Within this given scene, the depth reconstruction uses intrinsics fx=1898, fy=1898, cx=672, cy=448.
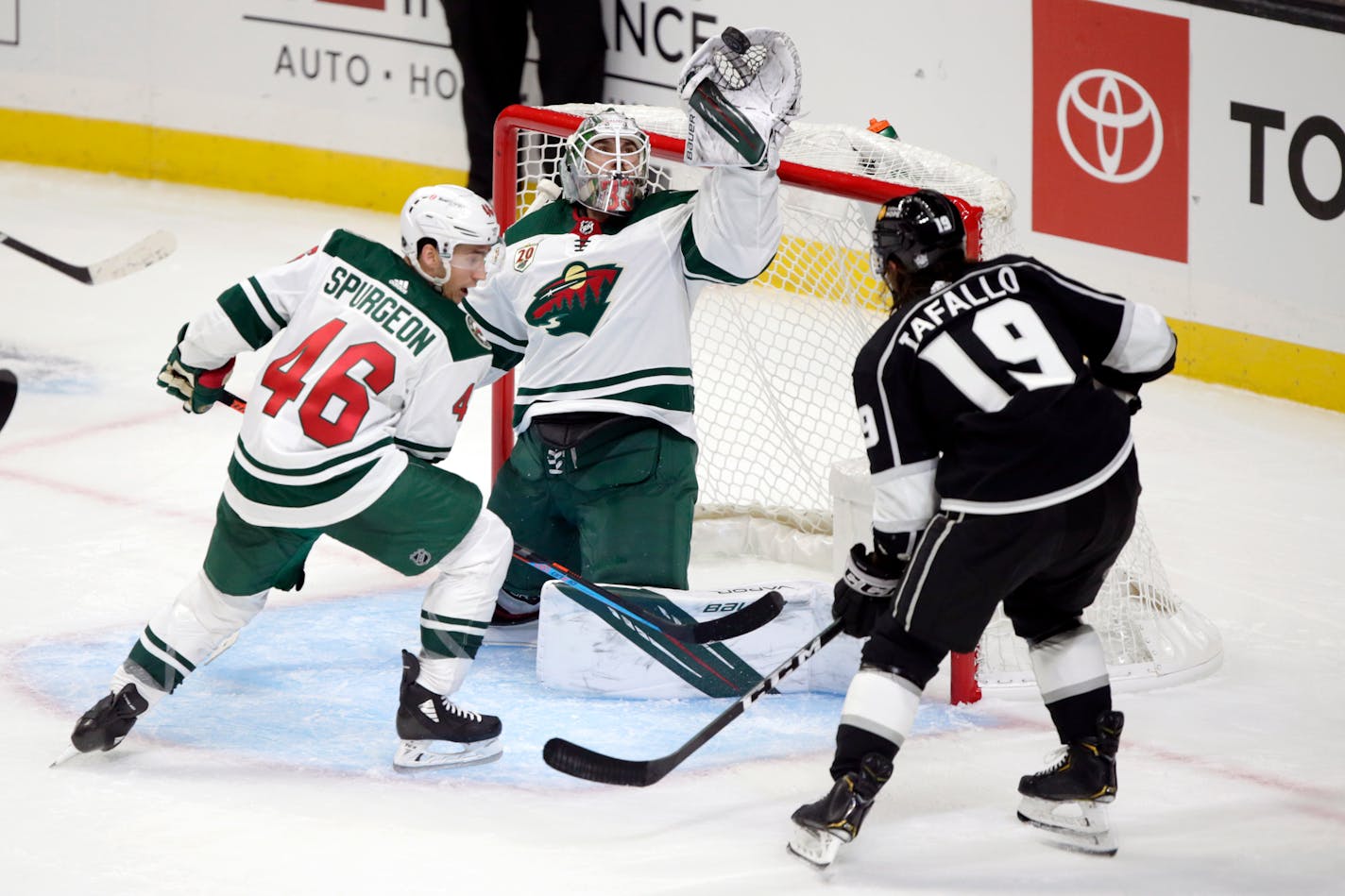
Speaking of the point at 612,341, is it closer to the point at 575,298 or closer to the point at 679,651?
the point at 575,298

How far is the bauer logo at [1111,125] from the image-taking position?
16.8 ft

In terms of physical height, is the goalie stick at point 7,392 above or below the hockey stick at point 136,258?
below

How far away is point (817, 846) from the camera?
2.63 m

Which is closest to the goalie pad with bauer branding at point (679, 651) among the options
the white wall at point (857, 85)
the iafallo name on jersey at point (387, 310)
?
the iafallo name on jersey at point (387, 310)

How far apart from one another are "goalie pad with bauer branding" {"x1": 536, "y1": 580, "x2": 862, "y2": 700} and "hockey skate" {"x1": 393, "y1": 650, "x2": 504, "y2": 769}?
36 centimetres

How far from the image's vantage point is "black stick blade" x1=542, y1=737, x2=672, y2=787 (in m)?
2.80

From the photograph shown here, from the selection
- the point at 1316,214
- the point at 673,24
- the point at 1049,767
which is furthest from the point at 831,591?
the point at 673,24

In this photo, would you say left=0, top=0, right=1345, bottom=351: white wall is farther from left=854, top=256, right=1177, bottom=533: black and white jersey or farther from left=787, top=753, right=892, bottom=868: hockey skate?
left=787, top=753, right=892, bottom=868: hockey skate

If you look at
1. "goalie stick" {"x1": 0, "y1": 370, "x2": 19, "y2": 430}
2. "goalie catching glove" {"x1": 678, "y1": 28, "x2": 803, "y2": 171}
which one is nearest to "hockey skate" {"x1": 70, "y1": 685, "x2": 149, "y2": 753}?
"goalie catching glove" {"x1": 678, "y1": 28, "x2": 803, "y2": 171}

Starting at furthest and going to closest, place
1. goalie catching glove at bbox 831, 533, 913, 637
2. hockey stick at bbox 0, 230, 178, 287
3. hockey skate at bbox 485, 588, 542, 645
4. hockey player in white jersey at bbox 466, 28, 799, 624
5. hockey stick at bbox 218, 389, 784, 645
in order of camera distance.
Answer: hockey stick at bbox 0, 230, 178, 287
hockey skate at bbox 485, 588, 542, 645
hockey player in white jersey at bbox 466, 28, 799, 624
hockey stick at bbox 218, 389, 784, 645
goalie catching glove at bbox 831, 533, 913, 637

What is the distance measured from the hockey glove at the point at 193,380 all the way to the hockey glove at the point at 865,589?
42.2 inches

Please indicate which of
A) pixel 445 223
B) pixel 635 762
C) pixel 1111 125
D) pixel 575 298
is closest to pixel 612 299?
pixel 575 298

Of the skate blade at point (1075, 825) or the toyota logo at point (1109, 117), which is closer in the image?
the skate blade at point (1075, 825)

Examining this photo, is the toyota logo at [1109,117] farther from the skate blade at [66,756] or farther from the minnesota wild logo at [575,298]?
the skate blade at [66,756]
